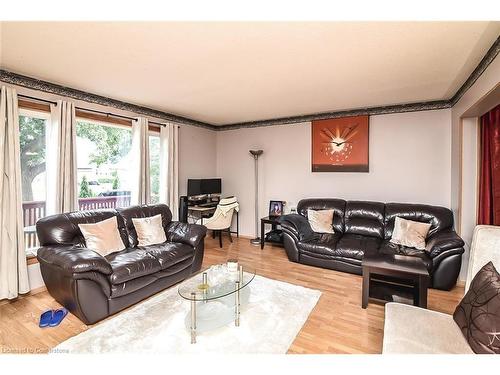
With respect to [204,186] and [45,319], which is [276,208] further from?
[45,319]

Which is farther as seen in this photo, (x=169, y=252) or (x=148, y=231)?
(x=148, y=231)

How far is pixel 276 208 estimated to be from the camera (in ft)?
16.7

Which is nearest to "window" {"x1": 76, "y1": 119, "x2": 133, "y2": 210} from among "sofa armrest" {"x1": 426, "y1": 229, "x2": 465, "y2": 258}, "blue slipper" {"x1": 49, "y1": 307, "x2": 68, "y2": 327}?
"blue slipper" {"x1": 49, "y1": 307, "x2": 68, "y2": 327}

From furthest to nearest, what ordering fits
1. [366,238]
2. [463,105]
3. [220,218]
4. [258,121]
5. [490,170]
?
[258,121] → [220,218] → [366,238] → [463,105] → [490,170]

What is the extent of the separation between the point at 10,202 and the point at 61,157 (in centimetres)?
72

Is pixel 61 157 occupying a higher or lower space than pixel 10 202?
higher

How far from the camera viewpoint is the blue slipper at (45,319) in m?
2.20

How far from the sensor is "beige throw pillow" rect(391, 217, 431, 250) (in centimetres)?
328

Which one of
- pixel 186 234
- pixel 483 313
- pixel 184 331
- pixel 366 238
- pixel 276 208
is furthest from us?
pixel 276 208

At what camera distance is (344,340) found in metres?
2.02

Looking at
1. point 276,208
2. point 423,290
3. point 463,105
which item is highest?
point 463,105

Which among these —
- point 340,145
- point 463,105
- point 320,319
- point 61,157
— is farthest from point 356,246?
point 61,157

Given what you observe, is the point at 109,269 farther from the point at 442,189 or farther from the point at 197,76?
the point at 442,189

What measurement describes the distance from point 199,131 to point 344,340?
4.54 meters
